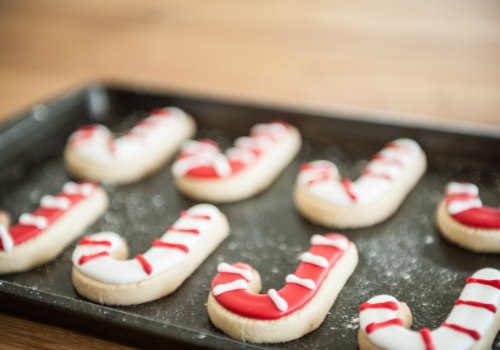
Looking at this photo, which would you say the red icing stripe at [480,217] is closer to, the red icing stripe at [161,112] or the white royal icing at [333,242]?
the white royal icing at [333,242]

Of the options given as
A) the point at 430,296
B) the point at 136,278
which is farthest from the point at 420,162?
the point at 136,278

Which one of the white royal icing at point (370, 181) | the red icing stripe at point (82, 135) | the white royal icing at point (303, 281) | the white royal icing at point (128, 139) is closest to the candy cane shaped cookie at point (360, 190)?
the white royal icing at point (370, 181)

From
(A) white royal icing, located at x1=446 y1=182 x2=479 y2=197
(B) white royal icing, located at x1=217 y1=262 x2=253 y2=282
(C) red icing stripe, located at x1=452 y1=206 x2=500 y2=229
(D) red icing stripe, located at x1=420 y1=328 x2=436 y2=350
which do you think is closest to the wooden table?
(A) white royal icing, located at x1=446 y1=182 x2=479 y2=197

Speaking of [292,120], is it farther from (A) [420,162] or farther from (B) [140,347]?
(B) [140,347]

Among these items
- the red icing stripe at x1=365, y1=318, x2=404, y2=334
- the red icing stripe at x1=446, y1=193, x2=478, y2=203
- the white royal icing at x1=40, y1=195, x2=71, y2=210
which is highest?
the red icing stripe at x1=365, y1=318, x2=404, y2=334

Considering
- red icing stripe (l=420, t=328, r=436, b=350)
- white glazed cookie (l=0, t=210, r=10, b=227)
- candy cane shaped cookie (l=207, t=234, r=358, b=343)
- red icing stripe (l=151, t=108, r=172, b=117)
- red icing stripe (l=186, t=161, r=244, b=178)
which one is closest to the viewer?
red icing stripe (l=420, t=328, r=436, b=350)

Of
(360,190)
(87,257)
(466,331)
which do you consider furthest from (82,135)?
(466,331)

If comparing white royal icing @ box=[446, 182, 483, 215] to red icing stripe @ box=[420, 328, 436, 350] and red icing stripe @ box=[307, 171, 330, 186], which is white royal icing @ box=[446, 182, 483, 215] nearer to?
red icing stripe @ box=[307, 171, 330, 186]

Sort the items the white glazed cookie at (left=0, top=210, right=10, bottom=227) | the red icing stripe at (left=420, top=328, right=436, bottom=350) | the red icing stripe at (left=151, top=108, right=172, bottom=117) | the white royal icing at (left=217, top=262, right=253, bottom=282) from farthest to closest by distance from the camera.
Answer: the red icing stripe at (left=151, top=108, right=172, bottom=117), the white glazed cookie at (left=0, top=210, right=10, bottom=227), the white royal icing at (left=217, top=262, right=253, bottom=282), the red icing stripe at (left=420, top=328, right=436, bottom=350)
